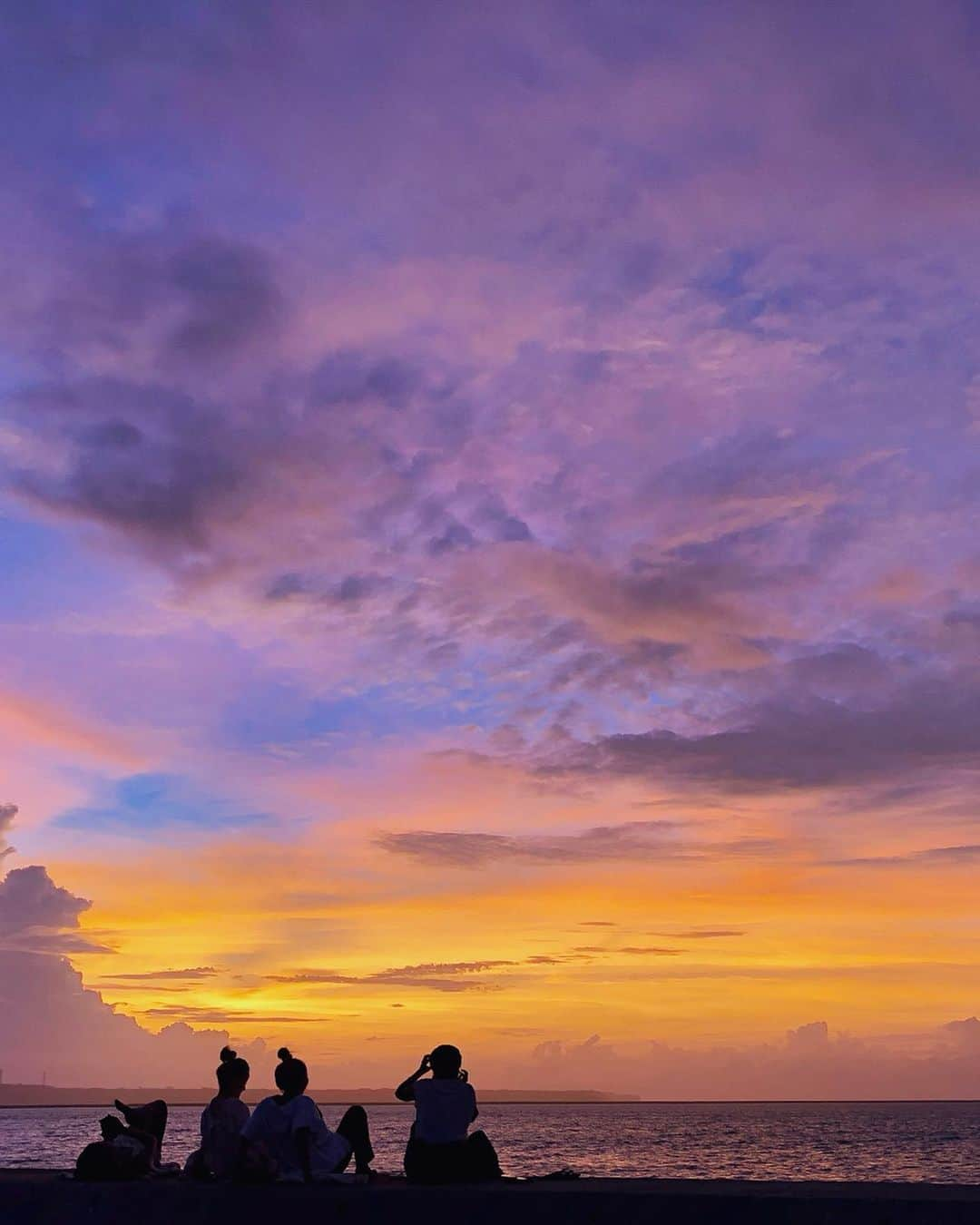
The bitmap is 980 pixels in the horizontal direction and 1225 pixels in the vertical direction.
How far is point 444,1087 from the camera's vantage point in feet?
40.8

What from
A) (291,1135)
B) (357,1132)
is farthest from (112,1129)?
(357,1132)

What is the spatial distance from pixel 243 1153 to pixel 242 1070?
2183 mm

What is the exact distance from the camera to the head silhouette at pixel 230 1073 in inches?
542

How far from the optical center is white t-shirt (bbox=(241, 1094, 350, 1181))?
12094 millimetres

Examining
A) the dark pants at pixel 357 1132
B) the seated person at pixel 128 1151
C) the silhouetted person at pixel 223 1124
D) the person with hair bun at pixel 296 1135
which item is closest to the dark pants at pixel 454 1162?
the person with hair bun at pixel 296 1135

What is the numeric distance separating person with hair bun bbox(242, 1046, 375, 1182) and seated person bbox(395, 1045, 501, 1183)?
2.51ft

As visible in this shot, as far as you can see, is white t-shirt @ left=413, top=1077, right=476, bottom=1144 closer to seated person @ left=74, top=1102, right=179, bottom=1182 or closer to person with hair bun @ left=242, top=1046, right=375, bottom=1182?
person with hair bun @ left=242, top=1046, right=375, bottom=1182

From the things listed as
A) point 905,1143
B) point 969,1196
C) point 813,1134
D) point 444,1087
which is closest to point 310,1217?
point 444,1087

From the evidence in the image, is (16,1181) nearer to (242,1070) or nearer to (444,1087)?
(242,1070)

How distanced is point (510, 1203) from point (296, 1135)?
2.77 m

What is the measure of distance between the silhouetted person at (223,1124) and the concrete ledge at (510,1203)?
5.04 ft

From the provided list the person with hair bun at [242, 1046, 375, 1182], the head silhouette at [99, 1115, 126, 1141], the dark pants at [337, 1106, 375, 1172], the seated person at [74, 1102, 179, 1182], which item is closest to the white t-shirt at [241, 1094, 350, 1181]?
the person with hair bun at [242, 1046, 375, 1182]

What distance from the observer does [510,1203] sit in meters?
9.92

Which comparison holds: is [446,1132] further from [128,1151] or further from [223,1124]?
[128,1151]
